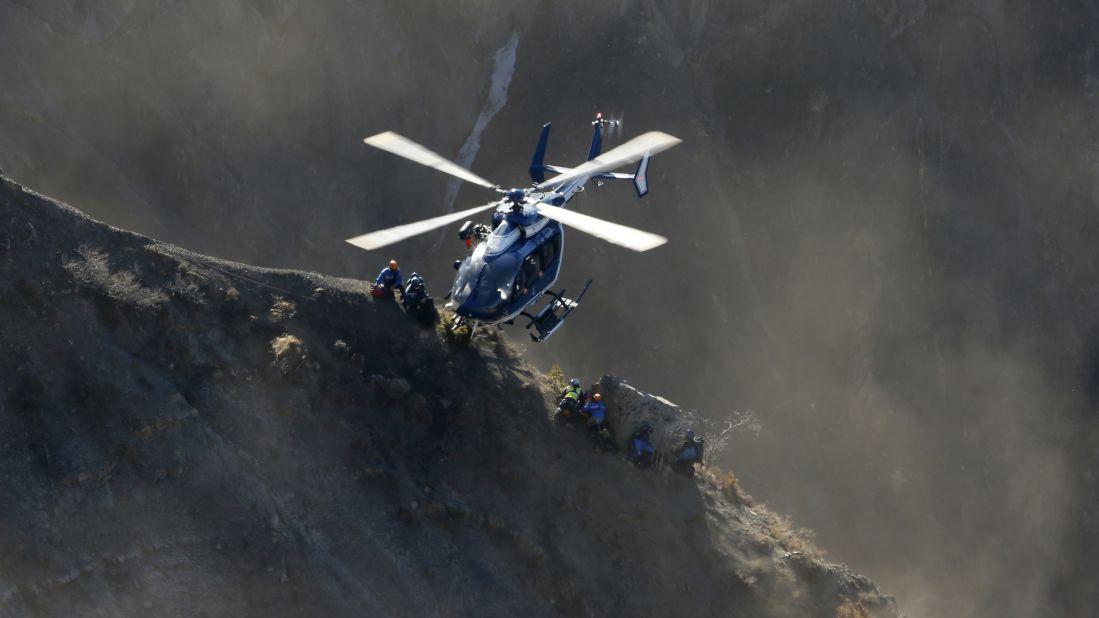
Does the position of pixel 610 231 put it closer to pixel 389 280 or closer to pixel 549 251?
pixel 549 251

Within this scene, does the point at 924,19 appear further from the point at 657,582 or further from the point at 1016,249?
the point at 657,582

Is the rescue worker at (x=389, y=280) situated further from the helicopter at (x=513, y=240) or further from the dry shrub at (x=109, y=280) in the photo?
the dry shrub at (x=109, y=280)

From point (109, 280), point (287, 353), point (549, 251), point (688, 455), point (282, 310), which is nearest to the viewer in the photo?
point (109, 280)

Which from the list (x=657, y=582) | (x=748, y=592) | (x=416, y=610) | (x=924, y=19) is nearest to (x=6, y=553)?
(x=416, y=610)

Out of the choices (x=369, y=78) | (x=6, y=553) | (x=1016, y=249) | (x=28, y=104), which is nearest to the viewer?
(x=6, y=553)

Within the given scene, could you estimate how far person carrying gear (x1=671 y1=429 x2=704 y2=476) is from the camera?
26.7 m

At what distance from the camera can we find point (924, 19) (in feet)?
160

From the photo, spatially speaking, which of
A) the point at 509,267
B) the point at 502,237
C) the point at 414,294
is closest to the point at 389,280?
the point at 414,294

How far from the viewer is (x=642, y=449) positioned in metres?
26.1

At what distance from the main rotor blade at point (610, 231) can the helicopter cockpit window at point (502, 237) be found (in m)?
1.29

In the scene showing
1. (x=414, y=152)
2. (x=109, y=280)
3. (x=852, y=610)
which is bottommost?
(x=109, y=280)

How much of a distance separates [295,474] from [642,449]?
28.9 feet

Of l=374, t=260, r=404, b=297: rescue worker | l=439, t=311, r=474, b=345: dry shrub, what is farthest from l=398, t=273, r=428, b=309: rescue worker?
l=439, t=311, r=474, b=345: dry shrub

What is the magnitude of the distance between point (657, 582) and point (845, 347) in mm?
23522
